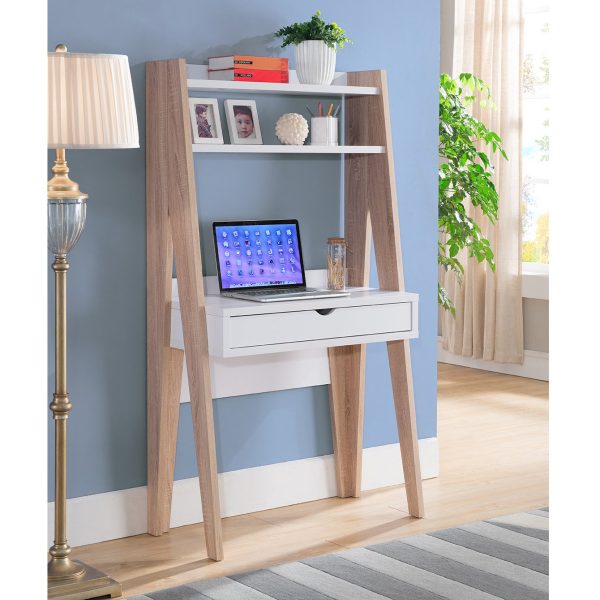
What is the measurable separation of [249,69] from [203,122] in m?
0.23

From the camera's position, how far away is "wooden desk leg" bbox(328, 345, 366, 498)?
12.2ft

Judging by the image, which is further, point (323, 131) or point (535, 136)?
point (535, 136)

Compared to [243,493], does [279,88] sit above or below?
above

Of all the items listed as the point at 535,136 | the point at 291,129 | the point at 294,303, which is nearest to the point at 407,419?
the point at 294,303

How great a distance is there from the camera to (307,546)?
322 centimetres

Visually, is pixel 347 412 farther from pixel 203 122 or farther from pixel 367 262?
pixel 203 122

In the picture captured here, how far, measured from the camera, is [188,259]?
121 inches

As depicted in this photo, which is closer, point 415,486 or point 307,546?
point 307,546

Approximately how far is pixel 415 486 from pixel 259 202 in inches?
44.8
